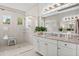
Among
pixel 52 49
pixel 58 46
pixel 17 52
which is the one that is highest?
pixel 58 46

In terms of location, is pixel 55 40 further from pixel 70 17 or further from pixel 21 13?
pixel 21 13

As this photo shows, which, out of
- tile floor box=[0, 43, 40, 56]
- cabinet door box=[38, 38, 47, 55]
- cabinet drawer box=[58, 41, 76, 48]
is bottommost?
tile floor box=[0, 43, 40, 56]

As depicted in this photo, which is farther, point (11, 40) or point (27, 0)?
point (11, 40)

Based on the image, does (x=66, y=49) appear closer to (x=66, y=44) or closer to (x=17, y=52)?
(x=66, y=44)

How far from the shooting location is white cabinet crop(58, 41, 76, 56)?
5.80 feet

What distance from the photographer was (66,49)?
6.26 feet

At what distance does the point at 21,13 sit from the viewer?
5117 mm

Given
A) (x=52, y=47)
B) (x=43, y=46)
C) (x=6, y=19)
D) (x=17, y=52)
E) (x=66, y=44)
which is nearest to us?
(x=66, y=44)

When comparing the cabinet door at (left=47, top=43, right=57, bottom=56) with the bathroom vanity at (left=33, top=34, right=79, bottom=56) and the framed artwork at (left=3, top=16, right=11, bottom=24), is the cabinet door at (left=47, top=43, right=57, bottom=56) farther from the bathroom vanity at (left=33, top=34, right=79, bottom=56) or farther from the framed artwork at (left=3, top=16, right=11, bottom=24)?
the framed artwork at (left=3, top=16, right=11, bottom=24)

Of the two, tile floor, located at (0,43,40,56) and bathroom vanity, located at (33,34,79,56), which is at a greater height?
bathroom vanity, located at (33,34,79,56)

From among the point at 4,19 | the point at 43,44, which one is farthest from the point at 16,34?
the point at 43,44

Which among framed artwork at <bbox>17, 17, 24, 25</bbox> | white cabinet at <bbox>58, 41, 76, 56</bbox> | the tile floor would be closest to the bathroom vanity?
white cabinet at <bbox>58, 41, 76, 56</bbox>

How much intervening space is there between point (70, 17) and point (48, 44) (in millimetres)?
1014

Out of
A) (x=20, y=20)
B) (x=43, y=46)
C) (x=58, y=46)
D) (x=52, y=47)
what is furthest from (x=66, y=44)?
(x=20, y=20)
